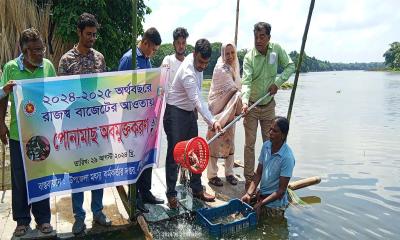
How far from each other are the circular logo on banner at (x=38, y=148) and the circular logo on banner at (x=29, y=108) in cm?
24

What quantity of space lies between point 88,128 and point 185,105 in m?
1.16

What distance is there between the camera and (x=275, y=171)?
4621 millimetres

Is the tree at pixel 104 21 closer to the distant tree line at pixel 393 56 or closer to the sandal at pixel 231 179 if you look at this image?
the sandal at pixel 231 179

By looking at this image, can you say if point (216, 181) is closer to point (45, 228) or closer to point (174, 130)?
point (174, 130)

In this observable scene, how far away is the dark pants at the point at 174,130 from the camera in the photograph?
452 centimetres

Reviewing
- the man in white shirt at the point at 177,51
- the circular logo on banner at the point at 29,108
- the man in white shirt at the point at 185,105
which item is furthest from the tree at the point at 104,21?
the circular logo on banner at the point at 29,108

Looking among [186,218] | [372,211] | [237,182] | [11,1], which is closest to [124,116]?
[186,218]

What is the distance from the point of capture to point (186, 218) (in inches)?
179

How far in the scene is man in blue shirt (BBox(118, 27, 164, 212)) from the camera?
4.19 metres

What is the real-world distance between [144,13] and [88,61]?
1077 centimetres

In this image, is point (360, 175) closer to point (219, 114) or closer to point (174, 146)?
point (219, 114)

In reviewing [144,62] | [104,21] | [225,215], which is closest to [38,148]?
[144,62]

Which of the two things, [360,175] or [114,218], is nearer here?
[114,218]

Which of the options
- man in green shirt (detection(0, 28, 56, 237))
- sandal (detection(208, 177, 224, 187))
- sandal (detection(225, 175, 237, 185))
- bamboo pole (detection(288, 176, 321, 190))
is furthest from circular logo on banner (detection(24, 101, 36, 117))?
bamboo pole (detection(288, 176, 321, 190))
